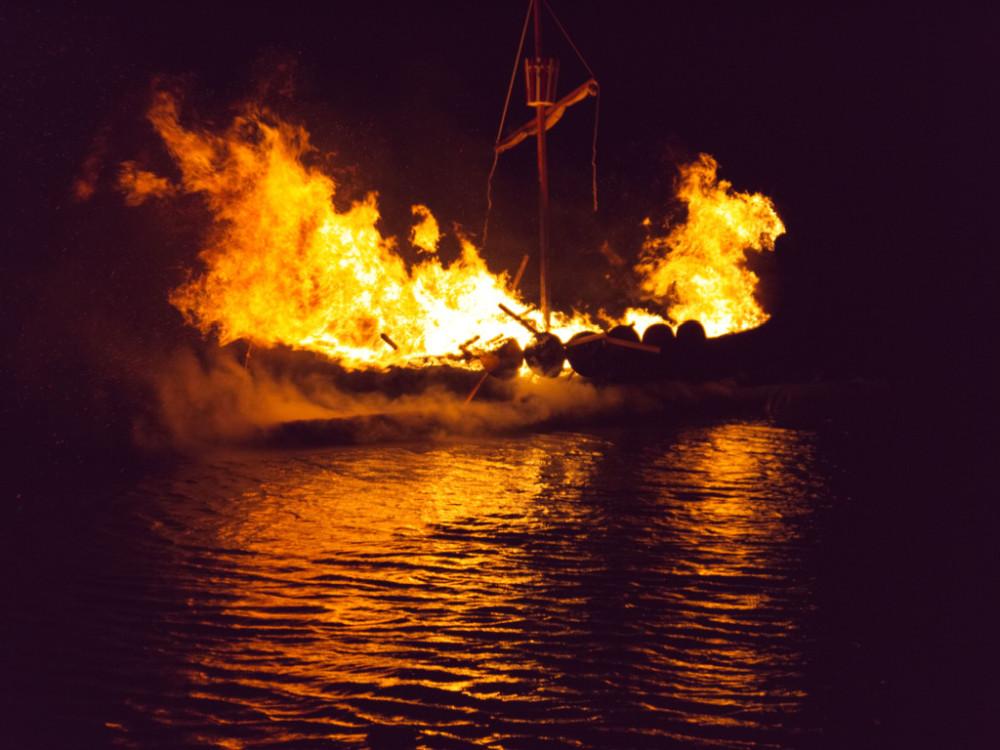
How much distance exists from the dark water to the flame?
554 centimetres

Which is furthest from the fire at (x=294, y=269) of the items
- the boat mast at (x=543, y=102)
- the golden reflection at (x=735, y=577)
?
the golden reflection at (x=735, y=577)

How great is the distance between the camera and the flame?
14.3 metres

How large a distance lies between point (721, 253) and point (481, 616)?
10138 millimetres

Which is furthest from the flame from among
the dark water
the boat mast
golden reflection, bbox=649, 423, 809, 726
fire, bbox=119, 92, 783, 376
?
the dark water

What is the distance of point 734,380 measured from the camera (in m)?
14.2

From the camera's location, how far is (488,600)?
5.86 meters

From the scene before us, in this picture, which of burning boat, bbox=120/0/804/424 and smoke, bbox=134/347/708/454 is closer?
smoke, bbox=134/347/708/454

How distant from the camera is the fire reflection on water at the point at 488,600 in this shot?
4.50 metres

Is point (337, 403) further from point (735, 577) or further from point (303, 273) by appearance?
point (735, 577)

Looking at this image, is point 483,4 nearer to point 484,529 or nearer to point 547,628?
point 484,529

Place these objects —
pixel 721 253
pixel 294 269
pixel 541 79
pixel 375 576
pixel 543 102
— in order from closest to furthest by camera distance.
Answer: pixel 375 576, pixel 294 269, pixel 541 79, pixel 543 102, pixel 721 253

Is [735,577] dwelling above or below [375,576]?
above

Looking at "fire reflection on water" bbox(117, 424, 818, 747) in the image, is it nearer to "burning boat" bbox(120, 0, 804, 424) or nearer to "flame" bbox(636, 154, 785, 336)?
"burning boat" bbox(120, 0, 804, 424)

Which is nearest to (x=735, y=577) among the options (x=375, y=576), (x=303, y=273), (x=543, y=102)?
(x=375, y=576)
